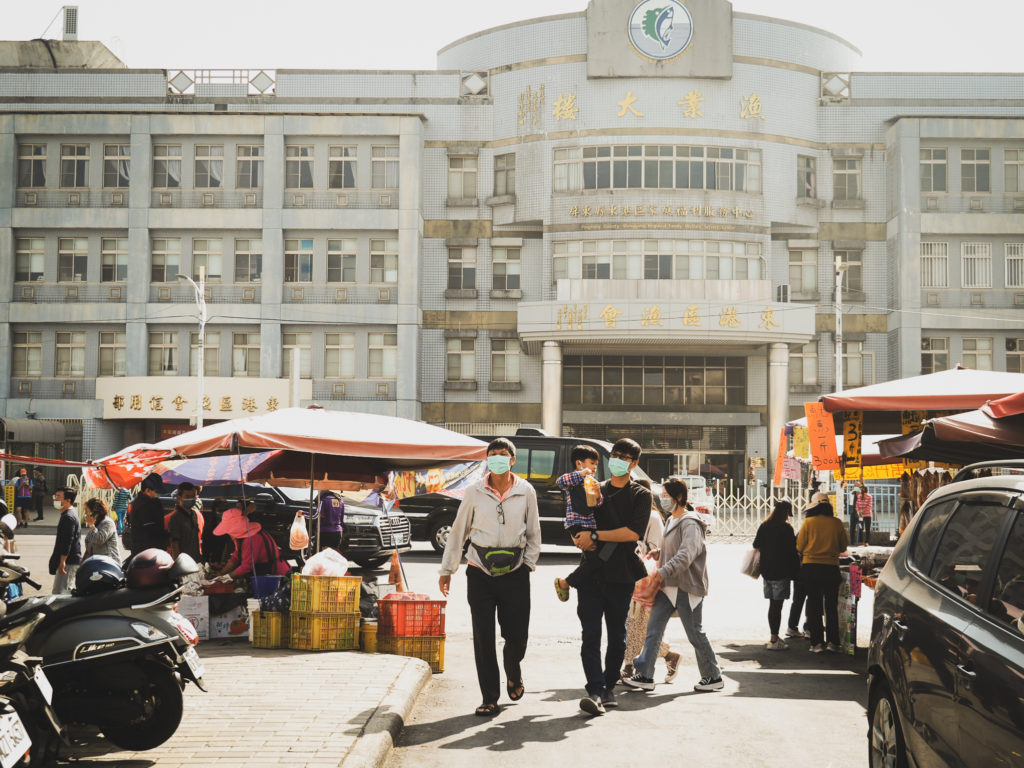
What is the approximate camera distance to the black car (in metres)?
3.97

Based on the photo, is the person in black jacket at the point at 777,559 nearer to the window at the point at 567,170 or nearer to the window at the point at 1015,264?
the window at the point at 567,170

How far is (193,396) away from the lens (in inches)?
1523

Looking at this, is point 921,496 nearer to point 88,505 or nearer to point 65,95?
point 88,505

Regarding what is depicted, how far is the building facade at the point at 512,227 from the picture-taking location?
39219mm

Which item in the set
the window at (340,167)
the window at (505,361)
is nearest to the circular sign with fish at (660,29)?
the window at (340,167)

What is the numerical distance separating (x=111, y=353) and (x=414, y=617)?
A: 33.8 m

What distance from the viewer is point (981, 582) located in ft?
14.8

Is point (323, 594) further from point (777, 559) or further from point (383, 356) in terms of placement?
point (383, 356)

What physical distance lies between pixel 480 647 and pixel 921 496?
770 cm

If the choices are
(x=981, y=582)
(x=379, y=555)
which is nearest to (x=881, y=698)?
(x=981, y=582)

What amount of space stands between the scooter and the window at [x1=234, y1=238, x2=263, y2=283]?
34.9 meters

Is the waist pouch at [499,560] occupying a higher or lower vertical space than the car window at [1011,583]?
lower

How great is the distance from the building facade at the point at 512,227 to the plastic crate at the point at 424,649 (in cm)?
2916

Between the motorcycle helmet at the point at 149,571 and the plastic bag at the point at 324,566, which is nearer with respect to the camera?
the motorcycle helmet at the point at 149,571
